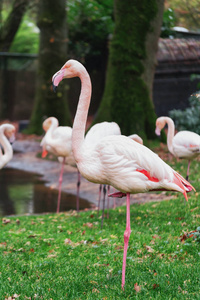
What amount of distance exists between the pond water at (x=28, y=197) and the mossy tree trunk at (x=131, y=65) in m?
2.64

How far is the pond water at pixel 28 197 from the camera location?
888 cm

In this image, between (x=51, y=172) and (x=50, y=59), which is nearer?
(x=51, y=172)

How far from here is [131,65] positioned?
40.2 ft

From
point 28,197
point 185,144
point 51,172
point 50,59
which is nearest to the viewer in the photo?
point 185,144

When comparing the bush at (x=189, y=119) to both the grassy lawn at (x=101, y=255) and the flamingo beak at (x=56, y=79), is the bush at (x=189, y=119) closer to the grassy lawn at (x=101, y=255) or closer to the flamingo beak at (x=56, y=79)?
the grassy lawn at (x=101, y=255)

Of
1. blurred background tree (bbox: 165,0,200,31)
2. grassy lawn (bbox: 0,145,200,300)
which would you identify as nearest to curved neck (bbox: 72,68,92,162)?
grassy lawn (bbox: 0,145,200,300)

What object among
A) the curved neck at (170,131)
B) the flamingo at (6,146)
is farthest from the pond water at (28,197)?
the curved neck at (170,131)

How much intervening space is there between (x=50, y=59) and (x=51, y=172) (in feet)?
17.3

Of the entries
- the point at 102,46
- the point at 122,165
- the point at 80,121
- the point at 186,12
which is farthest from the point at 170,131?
the point at 186,12

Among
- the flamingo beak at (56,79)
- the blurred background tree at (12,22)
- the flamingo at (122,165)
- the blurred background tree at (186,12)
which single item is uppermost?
the blurred background tree at (186,12)

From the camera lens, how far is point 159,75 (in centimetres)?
1584

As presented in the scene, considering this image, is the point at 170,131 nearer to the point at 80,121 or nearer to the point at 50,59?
the point at 80,121

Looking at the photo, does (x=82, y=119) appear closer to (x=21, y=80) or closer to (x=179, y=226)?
(x=179, y=226)

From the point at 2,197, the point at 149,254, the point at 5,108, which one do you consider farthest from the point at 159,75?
the point at 149,254
